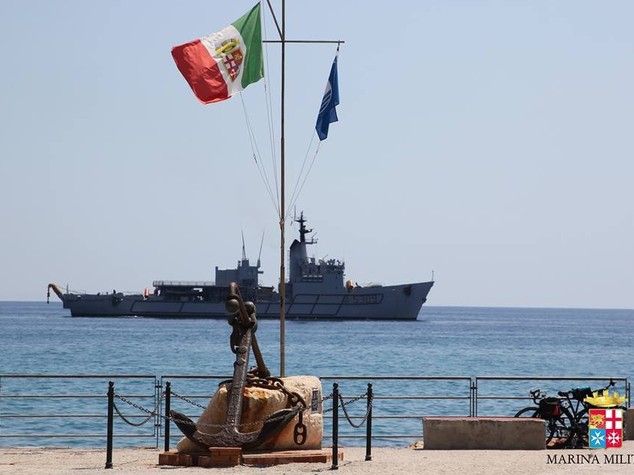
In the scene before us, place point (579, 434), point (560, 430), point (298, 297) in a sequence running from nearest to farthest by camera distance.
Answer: point (579, 434), point (560, 430), point (298, 297)

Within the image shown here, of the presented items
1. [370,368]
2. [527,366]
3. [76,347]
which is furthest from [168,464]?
[76,347]

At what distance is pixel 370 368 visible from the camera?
2584 inches

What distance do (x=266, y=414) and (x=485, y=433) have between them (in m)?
3.44

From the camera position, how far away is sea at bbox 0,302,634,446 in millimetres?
26094

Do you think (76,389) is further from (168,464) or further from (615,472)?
(615,472)

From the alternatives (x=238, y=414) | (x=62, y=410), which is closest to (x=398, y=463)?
(x=238, y=414)

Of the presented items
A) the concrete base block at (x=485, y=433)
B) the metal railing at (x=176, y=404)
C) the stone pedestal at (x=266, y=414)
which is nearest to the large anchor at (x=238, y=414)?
the stone pedestal at (x=266, y=414)

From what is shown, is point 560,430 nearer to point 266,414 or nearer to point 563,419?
point 563,419

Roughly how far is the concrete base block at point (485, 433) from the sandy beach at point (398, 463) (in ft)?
0.96

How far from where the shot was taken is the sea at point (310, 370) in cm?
2609

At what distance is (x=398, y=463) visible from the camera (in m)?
15.5

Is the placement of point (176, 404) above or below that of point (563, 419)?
below

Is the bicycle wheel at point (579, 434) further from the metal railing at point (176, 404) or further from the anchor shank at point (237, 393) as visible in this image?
the anchor shank at point (237, 393)

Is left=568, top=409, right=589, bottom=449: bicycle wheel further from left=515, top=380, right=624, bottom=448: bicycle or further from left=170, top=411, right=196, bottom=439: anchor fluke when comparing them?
left=170, top=411, right=196, bottom=439: anchor fluke
